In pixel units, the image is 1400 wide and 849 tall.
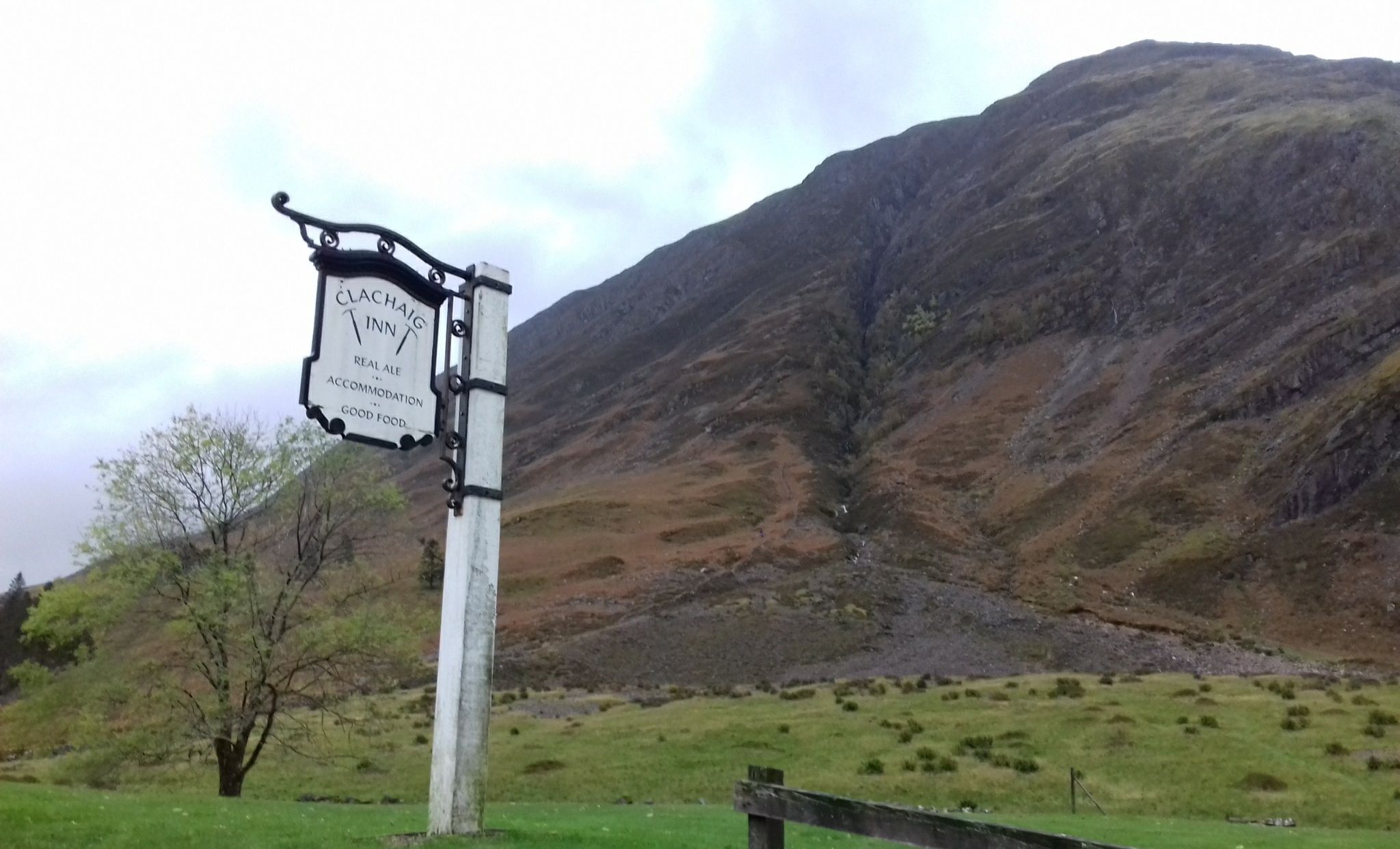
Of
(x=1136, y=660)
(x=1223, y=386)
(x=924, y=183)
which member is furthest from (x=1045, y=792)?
(x=924, y=183)

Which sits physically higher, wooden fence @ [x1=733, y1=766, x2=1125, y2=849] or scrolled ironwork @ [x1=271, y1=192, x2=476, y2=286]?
scrolled ironwork @ [x1=271, y1=192, x2=476, y2=286]

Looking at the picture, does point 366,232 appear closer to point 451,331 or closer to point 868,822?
point 451,331

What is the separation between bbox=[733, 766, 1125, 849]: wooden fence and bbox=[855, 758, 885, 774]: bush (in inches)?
822

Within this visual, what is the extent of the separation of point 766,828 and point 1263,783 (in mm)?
21996

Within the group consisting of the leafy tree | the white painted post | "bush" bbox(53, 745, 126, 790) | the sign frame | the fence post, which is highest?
the leafy tree

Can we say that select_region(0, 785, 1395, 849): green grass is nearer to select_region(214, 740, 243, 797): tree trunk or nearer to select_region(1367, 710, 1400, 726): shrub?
select_region(214, 740, 243, 797): tree trunk

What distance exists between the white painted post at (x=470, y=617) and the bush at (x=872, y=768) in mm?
18528

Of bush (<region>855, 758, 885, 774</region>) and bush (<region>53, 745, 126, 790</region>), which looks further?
bush (<region>855, 758, 885, 774</region>)

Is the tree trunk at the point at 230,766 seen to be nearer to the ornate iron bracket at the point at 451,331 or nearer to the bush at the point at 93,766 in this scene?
the bush at the point at 93,766

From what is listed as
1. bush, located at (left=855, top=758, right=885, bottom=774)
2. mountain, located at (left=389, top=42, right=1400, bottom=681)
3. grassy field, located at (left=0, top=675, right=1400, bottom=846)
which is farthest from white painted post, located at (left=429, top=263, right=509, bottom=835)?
mountain, located at (left=389, top=42, right=1400, bottom=681)

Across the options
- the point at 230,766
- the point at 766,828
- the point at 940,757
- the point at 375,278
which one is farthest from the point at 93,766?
the point at 766,828

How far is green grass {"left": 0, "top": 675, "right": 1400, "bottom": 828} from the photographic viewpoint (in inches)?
973

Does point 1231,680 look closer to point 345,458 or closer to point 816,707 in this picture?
point 816,707

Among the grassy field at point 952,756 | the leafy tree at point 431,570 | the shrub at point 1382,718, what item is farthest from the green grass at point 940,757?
the leafy tree at point 431,570
